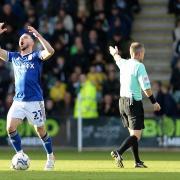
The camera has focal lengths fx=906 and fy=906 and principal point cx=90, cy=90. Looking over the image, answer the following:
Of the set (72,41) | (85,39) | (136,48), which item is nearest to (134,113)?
(136,48)

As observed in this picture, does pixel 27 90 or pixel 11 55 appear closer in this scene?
pixel 27 90

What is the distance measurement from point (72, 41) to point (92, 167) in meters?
9.65

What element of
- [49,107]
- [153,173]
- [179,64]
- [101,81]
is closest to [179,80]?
[179,64]

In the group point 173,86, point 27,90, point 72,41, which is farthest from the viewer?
point 72,41

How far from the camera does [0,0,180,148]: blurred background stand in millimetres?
22844

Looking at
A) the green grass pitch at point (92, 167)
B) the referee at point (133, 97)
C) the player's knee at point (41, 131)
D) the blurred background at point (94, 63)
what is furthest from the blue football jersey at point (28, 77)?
the blurred background at point (94, 63)

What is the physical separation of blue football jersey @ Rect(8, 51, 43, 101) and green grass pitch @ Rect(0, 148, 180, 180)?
4.10 feet

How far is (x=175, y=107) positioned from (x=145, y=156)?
359cm

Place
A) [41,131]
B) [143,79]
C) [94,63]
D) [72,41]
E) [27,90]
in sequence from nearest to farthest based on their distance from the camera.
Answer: [27,90] < [41,131] < [143,79] < [94,63] < [72,41]

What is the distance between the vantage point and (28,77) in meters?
15.1

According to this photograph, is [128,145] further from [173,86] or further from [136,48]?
[173,86]

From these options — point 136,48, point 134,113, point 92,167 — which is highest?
point 136,48

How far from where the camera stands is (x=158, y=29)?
27484 mm

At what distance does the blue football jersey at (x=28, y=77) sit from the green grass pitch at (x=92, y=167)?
125 cm
